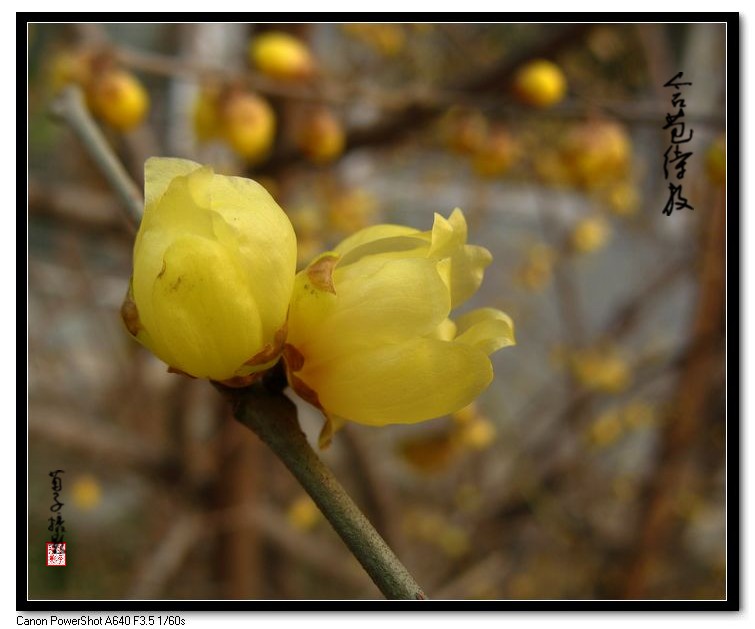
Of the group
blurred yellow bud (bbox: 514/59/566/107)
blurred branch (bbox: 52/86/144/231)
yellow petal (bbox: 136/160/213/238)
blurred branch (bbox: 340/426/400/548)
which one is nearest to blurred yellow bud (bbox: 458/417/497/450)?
blurred branch (bbox: 340/426/400/548)

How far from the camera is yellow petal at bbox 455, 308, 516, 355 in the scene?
0.77 feet

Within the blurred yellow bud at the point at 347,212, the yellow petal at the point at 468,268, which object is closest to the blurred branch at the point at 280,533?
the blurred yellow bud at the point at 347,212

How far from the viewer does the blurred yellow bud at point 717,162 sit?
642mm

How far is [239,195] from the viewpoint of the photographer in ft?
0.71

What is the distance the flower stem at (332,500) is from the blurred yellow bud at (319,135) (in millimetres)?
671

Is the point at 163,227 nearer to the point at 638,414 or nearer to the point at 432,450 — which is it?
the point at 432,450

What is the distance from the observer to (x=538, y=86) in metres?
0.80

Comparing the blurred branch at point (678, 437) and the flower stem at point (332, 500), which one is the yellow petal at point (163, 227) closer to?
the flower stem at point (332, 500)

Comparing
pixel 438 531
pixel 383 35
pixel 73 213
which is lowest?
pixel 438 531

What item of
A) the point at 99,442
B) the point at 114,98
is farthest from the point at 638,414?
the point at 114,98

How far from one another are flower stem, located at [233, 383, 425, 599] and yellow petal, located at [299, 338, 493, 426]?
0.8 inches

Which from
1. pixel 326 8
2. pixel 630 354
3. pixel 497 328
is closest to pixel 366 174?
pixel 630 354

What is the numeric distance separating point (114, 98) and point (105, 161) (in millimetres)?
501

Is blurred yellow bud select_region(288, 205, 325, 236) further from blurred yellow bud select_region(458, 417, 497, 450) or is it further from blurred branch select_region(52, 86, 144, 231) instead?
blurred branch select_region(52, 86, 144, 231)
